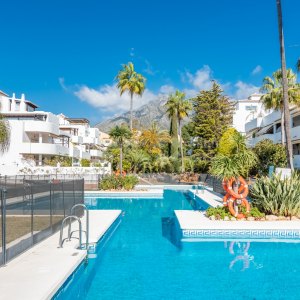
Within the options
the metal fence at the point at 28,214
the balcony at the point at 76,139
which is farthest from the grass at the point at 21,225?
the balcony at the point at 76,139

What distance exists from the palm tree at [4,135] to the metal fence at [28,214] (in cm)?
2915

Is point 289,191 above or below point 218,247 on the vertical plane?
above

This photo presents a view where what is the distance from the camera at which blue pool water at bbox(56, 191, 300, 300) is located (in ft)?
24.3

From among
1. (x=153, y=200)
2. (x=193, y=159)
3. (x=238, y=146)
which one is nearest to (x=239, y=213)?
(x=238, y=146)

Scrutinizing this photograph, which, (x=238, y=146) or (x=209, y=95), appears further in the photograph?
(x=209, y=95)

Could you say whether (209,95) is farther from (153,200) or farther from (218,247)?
(218,247)

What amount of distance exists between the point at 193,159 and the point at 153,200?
23257 millimetres

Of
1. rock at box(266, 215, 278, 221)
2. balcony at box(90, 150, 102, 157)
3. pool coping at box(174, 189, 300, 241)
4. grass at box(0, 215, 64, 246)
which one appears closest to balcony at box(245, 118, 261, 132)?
balcony at box(90, 150, 102, 157)

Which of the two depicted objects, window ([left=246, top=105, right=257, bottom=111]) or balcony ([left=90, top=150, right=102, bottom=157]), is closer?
window ([left=246, top=105, right=257, bottom=111])

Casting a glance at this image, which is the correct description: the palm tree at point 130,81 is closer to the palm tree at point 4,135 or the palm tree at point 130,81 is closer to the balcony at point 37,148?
the balcony at point 37,148

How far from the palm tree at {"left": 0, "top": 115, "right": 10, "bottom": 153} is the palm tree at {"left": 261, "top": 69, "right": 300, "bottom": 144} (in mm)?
27086

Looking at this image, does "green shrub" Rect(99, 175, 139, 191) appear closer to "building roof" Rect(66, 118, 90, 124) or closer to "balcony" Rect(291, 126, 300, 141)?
"balcony" Rect(291, 126, 300, 141)

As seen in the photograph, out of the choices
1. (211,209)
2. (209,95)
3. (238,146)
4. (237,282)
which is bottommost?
(237,282)

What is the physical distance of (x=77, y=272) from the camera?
27.0 feet
